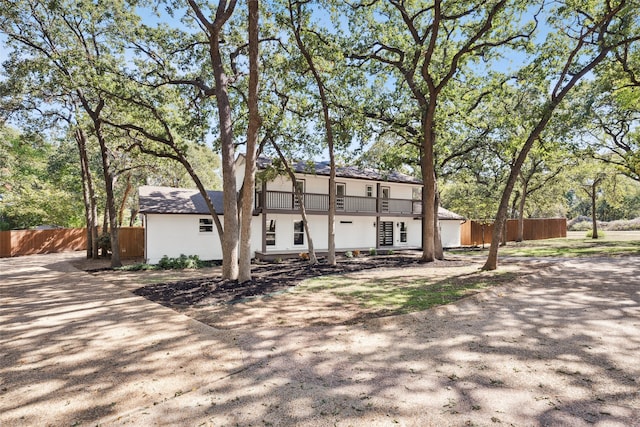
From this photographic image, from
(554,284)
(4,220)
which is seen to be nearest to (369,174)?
(554,284)

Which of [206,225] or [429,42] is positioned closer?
[429,42]

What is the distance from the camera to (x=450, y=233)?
87.2ft

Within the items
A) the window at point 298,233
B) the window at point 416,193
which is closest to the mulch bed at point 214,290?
the window at point 298,233

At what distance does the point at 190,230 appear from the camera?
17.9 m

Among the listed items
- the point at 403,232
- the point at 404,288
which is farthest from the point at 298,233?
the point at 404,288

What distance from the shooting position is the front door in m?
24.0

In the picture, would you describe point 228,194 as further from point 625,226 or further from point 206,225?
point 625,226

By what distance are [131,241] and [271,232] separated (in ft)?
32.0

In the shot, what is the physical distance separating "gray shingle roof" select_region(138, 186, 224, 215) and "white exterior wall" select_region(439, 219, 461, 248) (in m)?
17.3

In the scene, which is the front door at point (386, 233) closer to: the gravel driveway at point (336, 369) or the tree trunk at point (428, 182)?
the tree trunk at point (428, 182)

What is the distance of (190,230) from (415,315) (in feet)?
48.3

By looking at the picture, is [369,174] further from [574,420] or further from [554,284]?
[574,420]

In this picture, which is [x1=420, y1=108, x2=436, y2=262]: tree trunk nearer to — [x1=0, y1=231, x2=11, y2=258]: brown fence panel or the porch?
the porch

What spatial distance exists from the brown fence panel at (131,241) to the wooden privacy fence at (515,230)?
2515 cm
